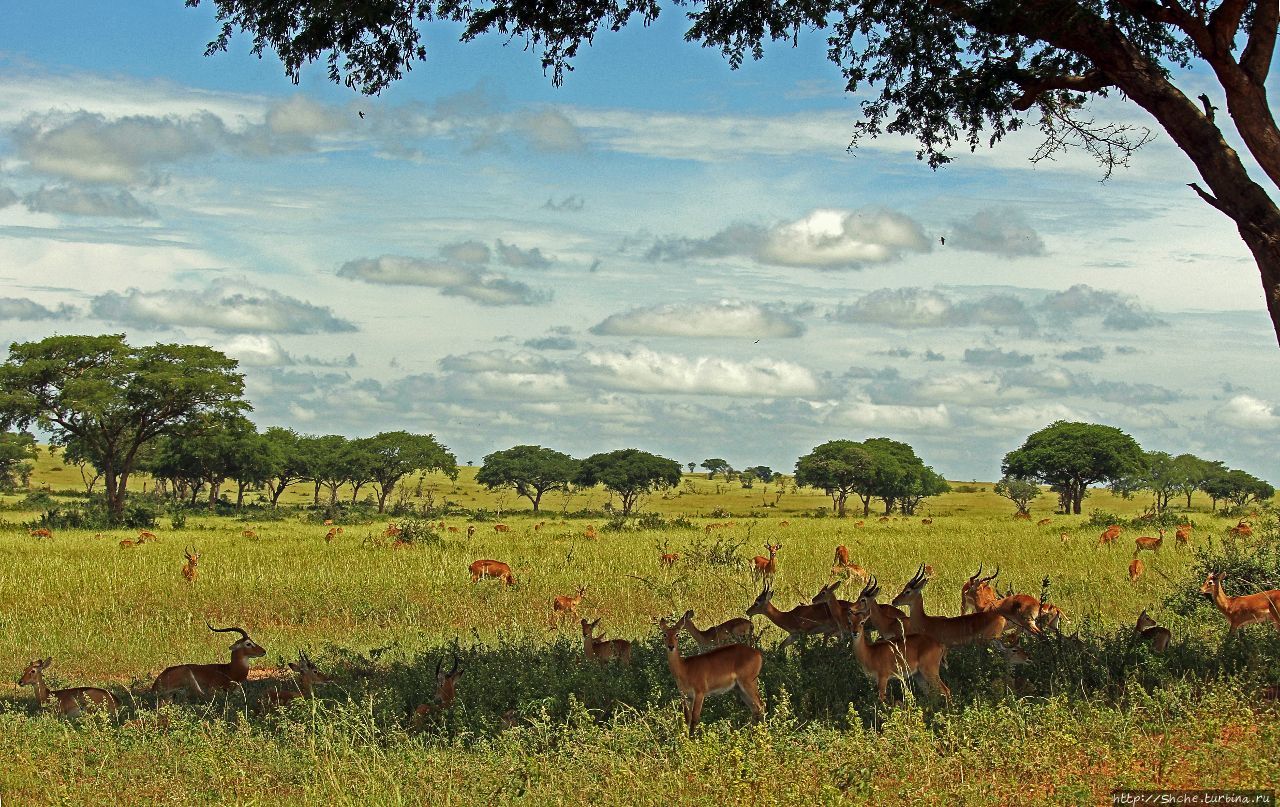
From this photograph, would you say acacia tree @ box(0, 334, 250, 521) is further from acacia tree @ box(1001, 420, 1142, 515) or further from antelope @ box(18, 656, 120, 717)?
acacia tree @ box(1001, 420, 1142, 515)

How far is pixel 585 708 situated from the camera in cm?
859

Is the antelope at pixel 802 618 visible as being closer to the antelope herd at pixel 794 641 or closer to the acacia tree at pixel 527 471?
the antelope herd at pixel 794 641

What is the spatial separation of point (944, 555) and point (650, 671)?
14408 millimetres

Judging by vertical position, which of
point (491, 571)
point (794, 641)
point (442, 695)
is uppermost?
point (794, 641)

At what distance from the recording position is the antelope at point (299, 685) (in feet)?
32.3

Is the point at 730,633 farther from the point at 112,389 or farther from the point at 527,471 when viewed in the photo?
the point at 527,471

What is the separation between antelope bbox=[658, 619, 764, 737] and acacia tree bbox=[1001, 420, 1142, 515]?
191 feet

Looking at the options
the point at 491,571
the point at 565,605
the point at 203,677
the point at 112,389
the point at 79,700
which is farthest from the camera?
the point at 112,389

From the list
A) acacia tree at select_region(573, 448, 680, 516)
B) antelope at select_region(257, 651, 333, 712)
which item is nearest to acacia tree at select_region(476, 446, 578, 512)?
acacia tree at select_region(573, 448, 680, 516)

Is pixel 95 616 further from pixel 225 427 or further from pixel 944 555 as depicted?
pixel 225 427

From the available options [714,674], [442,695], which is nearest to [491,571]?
[442,695]

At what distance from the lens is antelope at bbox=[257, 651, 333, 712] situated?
9844 mm

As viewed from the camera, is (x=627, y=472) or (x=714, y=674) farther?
(x=627, y=472)

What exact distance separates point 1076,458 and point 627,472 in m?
25.3
